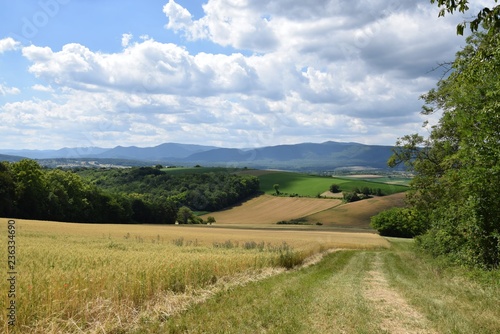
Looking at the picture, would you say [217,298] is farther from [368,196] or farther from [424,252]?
[368,196]

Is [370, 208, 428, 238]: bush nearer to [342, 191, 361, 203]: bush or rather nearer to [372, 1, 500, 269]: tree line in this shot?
[342, 191, 361, 203]: bush

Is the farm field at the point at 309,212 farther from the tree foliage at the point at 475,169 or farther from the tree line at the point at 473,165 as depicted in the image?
the tree foliage at the point at 475,169

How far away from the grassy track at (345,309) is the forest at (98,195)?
75.0 meters

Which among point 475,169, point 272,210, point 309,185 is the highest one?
point 475,169

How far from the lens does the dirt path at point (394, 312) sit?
9312 millimetres

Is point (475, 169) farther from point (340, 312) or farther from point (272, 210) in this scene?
point (272, 210)

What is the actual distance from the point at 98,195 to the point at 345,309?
97.4 meters

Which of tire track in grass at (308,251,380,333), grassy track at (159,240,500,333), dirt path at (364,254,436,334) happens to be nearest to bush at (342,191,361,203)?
grassy track at (159,240,500,333)

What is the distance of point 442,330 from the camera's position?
8.95 metres

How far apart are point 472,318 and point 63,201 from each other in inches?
3602

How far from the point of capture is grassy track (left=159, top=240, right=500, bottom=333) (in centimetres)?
914

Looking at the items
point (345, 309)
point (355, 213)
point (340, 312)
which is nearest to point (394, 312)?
point (345, 309)

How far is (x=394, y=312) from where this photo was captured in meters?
11.0

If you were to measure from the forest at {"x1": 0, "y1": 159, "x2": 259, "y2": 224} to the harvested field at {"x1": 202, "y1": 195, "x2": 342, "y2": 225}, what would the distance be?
11739 mm
